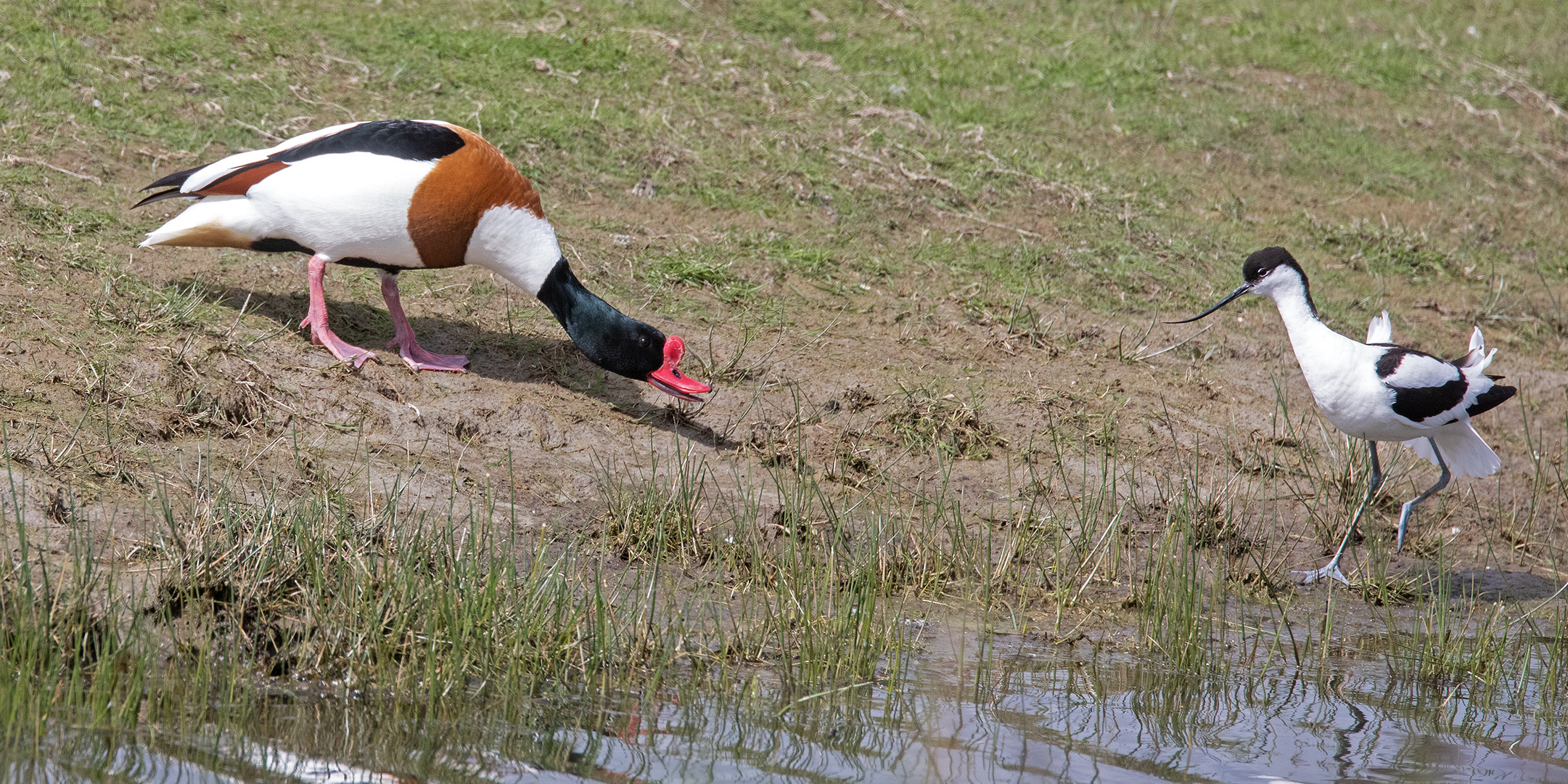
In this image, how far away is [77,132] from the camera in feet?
21.9

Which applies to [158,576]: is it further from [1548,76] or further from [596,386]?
[1548,76]

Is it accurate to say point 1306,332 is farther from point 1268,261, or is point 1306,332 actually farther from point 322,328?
point 322,328

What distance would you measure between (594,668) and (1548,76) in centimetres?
954

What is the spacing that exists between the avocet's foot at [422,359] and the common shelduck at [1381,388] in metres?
2.83

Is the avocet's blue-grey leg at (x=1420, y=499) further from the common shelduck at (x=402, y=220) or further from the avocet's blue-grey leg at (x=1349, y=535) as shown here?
the common shelduck at (x=402, y=220)

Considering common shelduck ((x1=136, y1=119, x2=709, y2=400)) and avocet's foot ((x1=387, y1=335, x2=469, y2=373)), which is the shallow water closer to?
common shelduck ((x1=136, y1=119, x2=709, y2=400))

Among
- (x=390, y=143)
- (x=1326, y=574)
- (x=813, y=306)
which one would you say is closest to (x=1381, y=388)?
(x=1326, y=574)

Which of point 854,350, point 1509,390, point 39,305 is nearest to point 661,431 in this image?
point 854,350

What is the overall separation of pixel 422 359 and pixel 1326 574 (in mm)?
3491

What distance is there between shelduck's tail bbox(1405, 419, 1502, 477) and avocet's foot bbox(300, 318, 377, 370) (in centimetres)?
406

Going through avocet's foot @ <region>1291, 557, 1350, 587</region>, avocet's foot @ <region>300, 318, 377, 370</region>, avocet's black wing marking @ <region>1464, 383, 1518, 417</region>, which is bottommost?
avocet's foot @ <region>1291, 557, 1350, 587</region>

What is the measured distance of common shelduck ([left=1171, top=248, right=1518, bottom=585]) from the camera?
490 cm

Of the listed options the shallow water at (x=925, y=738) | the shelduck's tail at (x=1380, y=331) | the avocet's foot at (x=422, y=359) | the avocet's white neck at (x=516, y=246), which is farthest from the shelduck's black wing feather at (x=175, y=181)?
the shelduck's tail at (x=1380, y=331)

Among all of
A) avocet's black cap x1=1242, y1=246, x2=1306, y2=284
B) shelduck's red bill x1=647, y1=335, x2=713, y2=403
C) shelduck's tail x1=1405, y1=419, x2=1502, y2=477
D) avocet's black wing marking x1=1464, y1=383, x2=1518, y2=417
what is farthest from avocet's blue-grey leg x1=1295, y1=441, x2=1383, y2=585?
shelduck's red bill x1=647, y1=335, x2=713, y2=403
